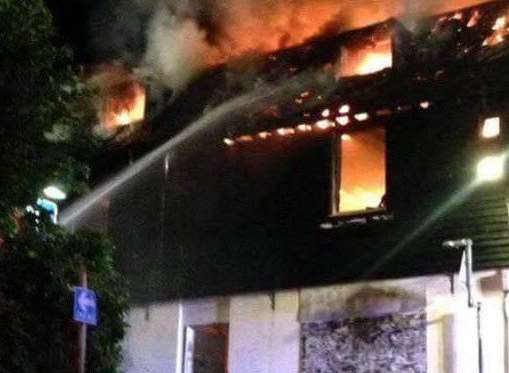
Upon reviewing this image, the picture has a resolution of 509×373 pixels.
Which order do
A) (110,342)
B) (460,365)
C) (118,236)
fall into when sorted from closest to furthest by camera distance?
1. (110,342)
2. (460,365)
3. (118,236)

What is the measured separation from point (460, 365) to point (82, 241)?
18.3 feet

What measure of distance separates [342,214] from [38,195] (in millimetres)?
5946

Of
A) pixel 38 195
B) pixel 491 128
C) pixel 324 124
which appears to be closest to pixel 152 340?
pixel 324 124

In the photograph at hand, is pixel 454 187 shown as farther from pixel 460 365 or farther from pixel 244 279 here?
pixel 244 279

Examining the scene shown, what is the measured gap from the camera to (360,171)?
1616 cm

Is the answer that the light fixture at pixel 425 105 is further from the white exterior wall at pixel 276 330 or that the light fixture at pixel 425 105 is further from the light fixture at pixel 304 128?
the white exterior wall at pixel 276 330

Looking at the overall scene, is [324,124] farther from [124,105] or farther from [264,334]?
[124,105]

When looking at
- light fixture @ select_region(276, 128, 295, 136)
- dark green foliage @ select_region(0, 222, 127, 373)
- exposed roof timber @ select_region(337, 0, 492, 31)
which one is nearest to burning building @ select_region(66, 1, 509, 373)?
light fixture @ select_region(276, 128, 295, 136)

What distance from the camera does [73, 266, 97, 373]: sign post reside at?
10.8 metres

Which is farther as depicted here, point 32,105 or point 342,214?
point 342,214

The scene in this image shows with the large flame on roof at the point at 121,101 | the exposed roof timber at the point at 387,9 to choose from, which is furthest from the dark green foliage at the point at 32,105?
the large flame on roof at the point at 121,101

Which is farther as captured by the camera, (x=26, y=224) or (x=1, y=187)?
(x=26, y=224)

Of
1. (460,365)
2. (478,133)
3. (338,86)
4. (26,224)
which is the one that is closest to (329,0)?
(338,86)

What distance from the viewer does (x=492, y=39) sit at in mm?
15516
